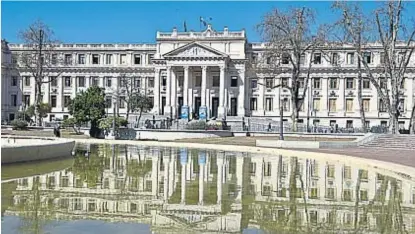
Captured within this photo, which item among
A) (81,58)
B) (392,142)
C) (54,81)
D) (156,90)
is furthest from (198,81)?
(392,142)

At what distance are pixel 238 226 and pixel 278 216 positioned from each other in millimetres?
1290

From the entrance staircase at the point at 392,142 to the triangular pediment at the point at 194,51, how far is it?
44050 millimetres

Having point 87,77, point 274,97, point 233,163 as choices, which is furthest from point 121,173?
point 87,77

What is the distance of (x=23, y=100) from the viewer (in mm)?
91500

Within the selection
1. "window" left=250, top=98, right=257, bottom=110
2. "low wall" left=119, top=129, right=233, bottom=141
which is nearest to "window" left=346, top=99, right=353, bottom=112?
"window" left=250, top=98, right=257, bottom=110

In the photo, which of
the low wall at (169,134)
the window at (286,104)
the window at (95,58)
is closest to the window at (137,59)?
the window at (95,58)

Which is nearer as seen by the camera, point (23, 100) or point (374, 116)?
point (374, 116)

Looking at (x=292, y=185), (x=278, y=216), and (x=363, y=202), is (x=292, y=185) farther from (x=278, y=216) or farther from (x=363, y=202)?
(x=278, y=216)

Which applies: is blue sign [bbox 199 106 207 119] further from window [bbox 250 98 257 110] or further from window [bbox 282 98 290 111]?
window [bbox 282 98 290 111]

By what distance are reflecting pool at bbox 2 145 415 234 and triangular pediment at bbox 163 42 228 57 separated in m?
61.5

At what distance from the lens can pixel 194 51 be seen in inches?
3172

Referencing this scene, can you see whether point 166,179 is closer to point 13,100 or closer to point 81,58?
point 81,58

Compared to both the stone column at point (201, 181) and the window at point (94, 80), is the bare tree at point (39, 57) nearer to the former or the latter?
the window at point (94, 80)

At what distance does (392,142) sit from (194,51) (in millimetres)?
46804
